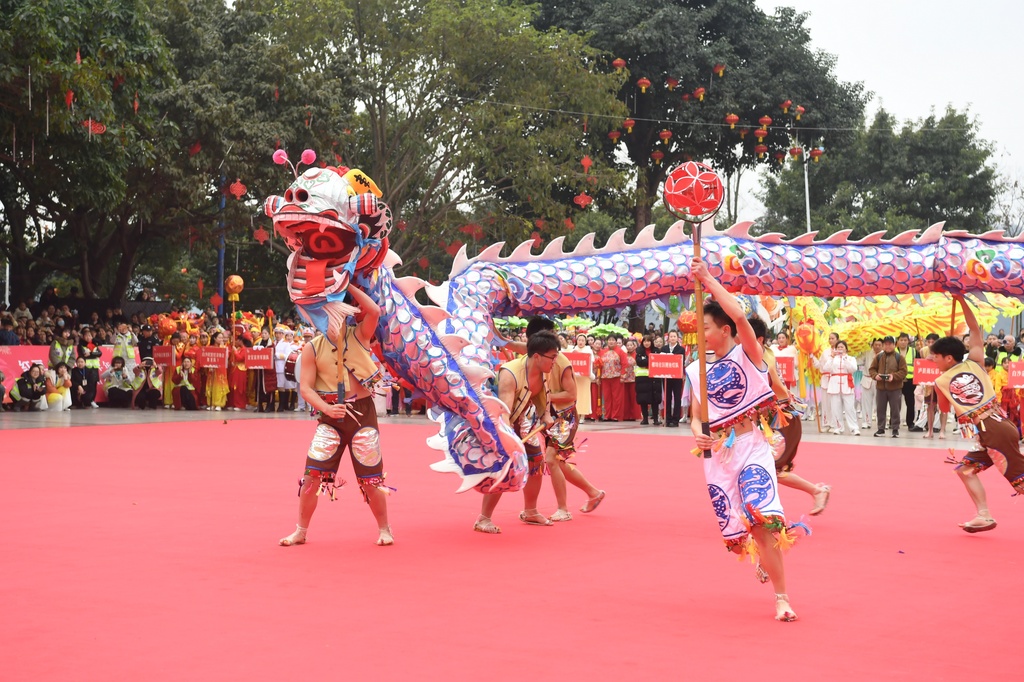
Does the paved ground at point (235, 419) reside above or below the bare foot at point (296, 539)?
above

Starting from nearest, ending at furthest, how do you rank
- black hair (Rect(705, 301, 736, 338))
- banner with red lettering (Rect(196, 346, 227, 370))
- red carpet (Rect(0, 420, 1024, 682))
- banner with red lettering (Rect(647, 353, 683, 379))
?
red carpet (Rect(0, 420, 1024, 682)) → black hair (Rect(705, 301, 736, 338)) → banner with red lettering (Rect(647, 353, 683, 379)) → banner with red lettering (Rect(196, 346, 227, 370))

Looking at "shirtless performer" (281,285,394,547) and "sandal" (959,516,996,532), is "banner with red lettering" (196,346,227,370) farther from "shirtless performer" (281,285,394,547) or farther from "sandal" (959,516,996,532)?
"sandal" (959,516,996,532)

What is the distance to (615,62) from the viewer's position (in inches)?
1027

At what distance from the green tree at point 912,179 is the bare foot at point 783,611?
32945 mm

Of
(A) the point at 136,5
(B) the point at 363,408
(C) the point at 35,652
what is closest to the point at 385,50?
(A) the point at 136,5

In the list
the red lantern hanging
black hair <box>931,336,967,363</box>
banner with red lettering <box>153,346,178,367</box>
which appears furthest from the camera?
the red lantern hanging

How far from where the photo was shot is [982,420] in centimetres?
734

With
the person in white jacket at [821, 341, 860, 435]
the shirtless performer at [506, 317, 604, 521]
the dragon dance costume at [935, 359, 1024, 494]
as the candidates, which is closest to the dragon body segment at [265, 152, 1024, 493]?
the shirtless performer at [506, 317, 604, 521]

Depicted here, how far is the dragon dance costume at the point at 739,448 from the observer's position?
16.6ft

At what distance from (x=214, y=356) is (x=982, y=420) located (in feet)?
46.9

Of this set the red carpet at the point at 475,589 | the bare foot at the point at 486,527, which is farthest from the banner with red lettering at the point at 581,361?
the bare foot at the point at 486,527

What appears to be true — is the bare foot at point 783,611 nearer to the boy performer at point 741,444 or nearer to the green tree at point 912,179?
the boy performer at point 741,444

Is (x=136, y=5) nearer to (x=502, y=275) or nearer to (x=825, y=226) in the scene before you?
(x=502, y=275)

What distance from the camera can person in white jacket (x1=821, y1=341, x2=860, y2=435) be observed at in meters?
15.6
